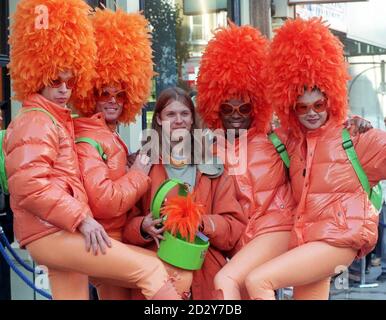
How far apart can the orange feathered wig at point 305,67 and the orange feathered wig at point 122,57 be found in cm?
69

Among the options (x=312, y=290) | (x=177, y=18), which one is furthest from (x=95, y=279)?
(x=177, y=18)

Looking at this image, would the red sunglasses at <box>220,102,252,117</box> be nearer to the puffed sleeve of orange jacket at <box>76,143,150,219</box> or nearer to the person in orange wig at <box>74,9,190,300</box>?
the person in orange wig at <box>74,9,190,300</box>

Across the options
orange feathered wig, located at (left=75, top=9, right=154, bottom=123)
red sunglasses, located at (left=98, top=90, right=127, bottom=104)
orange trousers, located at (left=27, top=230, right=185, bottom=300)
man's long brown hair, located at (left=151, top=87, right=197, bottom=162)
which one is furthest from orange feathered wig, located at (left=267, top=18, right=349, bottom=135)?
orange trousers, located at (left=27, top=230, right=185, bottom=300)

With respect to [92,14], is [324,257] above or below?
below

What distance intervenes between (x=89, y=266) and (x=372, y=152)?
145 cm

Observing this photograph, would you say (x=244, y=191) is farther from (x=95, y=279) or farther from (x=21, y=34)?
(x=21, y=34)

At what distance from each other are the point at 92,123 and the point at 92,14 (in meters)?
0.74

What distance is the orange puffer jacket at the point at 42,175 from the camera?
3.37m

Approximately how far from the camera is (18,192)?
3385 mm

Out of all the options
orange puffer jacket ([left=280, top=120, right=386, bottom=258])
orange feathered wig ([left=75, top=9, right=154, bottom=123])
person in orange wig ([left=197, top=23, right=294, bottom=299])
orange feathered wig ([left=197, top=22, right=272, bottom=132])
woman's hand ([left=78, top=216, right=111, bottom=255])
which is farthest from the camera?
orange feathered wig ([left=197, top=22, right=272, bottom=132])

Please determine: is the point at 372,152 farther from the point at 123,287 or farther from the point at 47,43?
the point at 47,43

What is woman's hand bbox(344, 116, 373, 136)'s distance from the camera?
378cm

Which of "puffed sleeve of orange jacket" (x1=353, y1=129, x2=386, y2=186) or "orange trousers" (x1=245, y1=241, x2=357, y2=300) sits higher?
"puffed sleeve of orange jacket" (x1=353, y1=129, x2=386, y2=186)

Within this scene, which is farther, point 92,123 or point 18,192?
point 92,123
